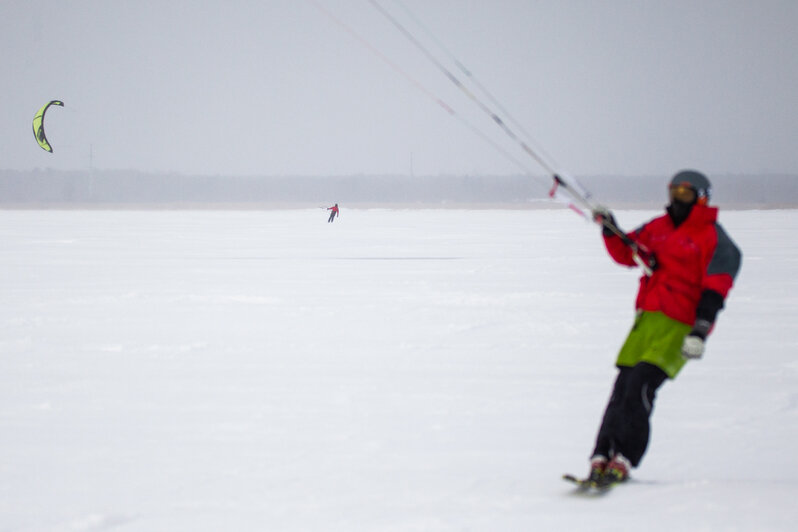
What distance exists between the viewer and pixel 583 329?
27.6 feet

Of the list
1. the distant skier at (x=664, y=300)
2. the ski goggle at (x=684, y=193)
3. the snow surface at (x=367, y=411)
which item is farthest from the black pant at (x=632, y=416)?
the ski goggle at (x=684, y=193)

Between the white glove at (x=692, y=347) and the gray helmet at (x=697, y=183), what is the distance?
0.61 meters

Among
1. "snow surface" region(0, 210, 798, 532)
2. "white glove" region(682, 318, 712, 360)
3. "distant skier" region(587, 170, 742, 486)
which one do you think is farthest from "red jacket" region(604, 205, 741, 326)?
"snow surface" region(0, 210, 798, 532)

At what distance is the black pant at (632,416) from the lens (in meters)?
3.66

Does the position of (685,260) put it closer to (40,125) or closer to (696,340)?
(696,340)

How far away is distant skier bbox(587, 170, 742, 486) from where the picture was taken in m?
3.56

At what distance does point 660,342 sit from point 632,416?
1.10ft

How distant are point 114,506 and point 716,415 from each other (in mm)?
3399

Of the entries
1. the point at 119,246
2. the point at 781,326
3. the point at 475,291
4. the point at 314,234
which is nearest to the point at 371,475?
the point at 781,326

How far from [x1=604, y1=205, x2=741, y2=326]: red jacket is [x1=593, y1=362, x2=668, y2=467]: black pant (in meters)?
0.27

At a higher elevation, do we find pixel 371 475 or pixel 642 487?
pixel 642 487

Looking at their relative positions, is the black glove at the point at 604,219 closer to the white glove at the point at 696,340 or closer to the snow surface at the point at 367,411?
the white glove at the point at 696,340

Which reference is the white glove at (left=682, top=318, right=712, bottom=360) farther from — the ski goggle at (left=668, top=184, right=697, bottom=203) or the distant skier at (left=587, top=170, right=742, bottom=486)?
the ski goggle at (left=668, top=184, right=697, bottom=203)

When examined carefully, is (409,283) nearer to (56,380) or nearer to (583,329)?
(583,329)
